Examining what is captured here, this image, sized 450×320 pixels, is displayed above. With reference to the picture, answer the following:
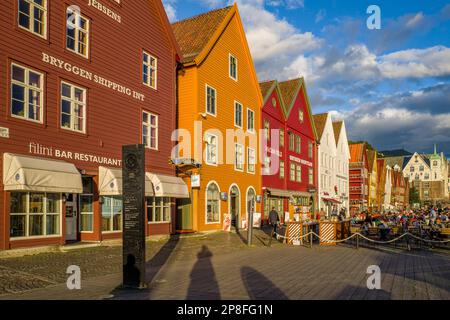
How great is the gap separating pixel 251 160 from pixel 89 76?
55.6 ft

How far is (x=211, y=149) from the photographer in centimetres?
2805

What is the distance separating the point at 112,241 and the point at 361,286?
11986 mm

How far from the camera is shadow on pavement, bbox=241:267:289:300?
29.0 ft

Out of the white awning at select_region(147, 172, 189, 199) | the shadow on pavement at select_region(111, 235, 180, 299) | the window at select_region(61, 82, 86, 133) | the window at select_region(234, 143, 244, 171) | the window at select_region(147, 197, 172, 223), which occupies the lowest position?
the shadow on pavement at select_region(111, 235, 180, 299)

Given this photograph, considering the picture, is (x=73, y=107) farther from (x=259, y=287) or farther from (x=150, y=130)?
(x=259, y=287)

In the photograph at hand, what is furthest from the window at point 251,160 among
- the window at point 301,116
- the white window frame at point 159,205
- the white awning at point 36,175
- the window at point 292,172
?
the white awning at point 36,175

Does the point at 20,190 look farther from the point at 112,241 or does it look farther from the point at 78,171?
the point at 112,241

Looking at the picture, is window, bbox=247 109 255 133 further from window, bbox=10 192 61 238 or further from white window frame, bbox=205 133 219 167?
window, bbox=10 192 61 238

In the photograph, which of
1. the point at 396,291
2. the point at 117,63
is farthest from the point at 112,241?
the point at 396,291

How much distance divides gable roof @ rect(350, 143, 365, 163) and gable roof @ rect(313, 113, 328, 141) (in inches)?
780

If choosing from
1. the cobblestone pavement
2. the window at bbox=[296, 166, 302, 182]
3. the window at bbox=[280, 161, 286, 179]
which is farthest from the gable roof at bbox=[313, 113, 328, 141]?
the cobblestone pavement

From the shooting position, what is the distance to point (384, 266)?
13547 mm

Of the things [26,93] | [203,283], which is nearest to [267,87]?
[26,93]

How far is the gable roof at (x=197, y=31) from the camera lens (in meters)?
27.4
